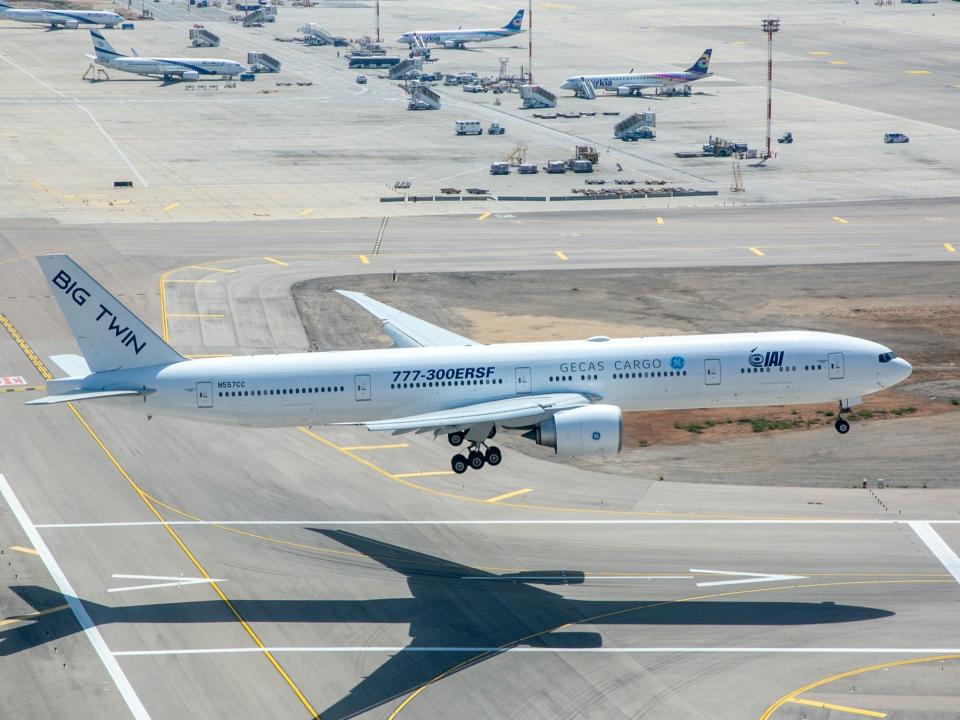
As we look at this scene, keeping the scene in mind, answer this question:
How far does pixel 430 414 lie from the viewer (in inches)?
2532

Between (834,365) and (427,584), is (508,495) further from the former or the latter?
(834,365)

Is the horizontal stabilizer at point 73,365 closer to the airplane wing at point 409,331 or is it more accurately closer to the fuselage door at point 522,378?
the airplane wing at point 409,331

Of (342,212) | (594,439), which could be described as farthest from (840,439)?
(342,212)

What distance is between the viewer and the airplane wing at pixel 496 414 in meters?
60.6

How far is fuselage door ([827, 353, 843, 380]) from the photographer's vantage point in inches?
2635

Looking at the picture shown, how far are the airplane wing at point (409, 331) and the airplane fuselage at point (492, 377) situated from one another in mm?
8796

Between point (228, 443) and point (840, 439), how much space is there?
3729 centimetres

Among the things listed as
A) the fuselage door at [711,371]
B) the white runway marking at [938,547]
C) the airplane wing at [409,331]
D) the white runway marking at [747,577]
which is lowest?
the white runway marking at [747,577]

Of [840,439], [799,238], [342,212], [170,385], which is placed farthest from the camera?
[342,212]

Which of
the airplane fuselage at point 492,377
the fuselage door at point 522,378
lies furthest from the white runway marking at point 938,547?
the fuselage door at point 522,378

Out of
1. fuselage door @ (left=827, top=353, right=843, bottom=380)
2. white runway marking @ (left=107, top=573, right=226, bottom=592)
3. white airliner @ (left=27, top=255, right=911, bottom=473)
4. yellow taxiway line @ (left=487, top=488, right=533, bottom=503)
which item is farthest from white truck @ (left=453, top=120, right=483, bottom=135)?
white runway marking @ (left=107, top=573, right=226, bottom=592)

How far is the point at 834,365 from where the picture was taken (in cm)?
6700

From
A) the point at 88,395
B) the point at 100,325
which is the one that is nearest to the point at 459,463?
the point at 88,395

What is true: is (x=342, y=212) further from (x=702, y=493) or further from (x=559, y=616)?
(x=559, y=616)
